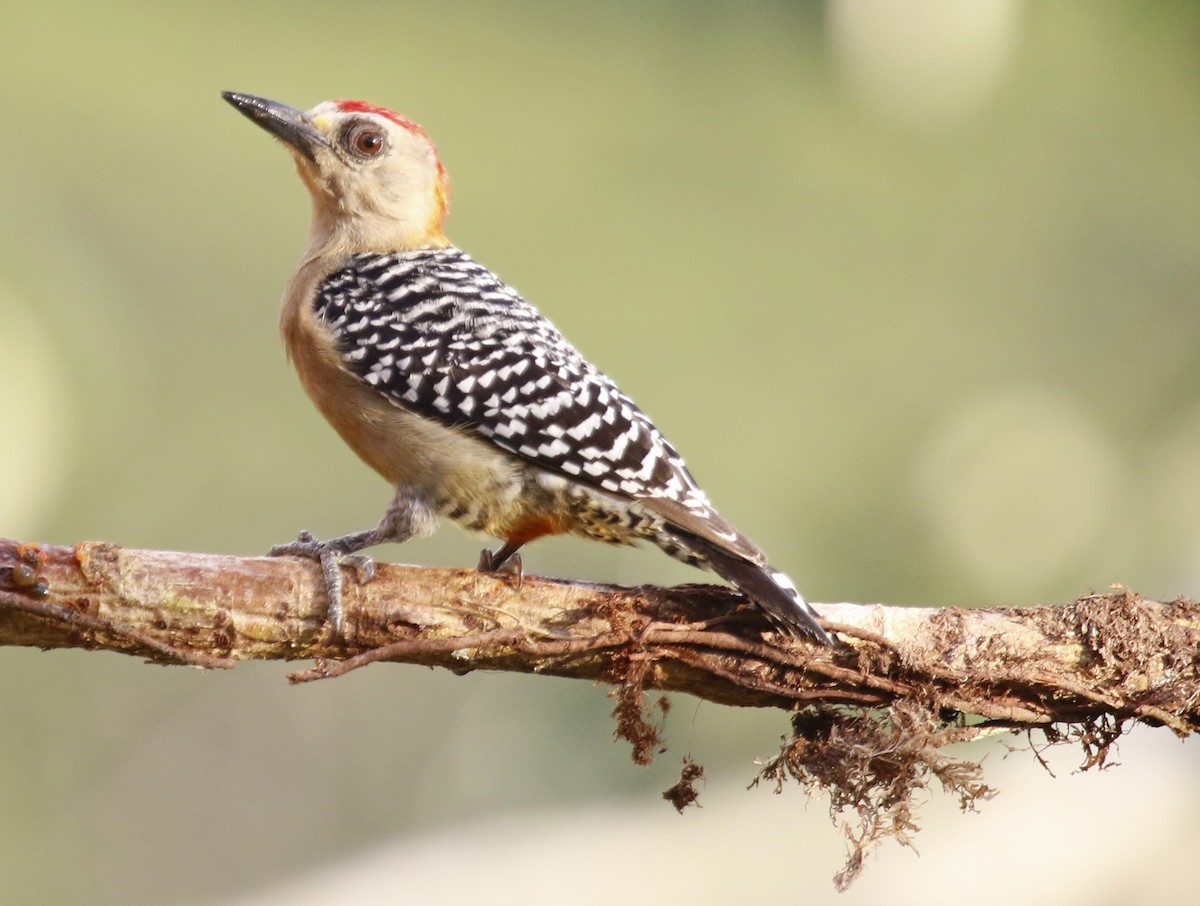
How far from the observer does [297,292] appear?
414cm

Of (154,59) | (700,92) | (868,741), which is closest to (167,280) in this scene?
(154,59)

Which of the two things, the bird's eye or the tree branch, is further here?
the bird's eye

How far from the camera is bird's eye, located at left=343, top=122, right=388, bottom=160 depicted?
4.38 metres

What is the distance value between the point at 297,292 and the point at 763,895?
15.3 ft

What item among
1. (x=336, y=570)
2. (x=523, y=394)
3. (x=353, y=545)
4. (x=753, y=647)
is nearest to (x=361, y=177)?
(x=523, y=394)

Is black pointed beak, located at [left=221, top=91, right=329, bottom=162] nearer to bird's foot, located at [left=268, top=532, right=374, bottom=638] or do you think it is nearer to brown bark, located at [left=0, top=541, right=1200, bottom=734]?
bird's foot, located at [left=268, top=532, right=374, bottom=638]

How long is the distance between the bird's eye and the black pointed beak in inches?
3.8

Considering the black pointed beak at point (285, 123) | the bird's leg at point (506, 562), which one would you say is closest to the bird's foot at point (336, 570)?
the bird's leg at point (506, 562)

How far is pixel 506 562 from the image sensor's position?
132 inches

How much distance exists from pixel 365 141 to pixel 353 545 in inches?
69.9

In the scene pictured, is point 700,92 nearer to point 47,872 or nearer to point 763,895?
point 763,895

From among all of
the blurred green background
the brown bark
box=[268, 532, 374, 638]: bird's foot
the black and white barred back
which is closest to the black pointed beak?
the black and white barred back

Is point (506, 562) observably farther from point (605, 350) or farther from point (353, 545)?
point (605, 350)

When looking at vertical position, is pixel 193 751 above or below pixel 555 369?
below
